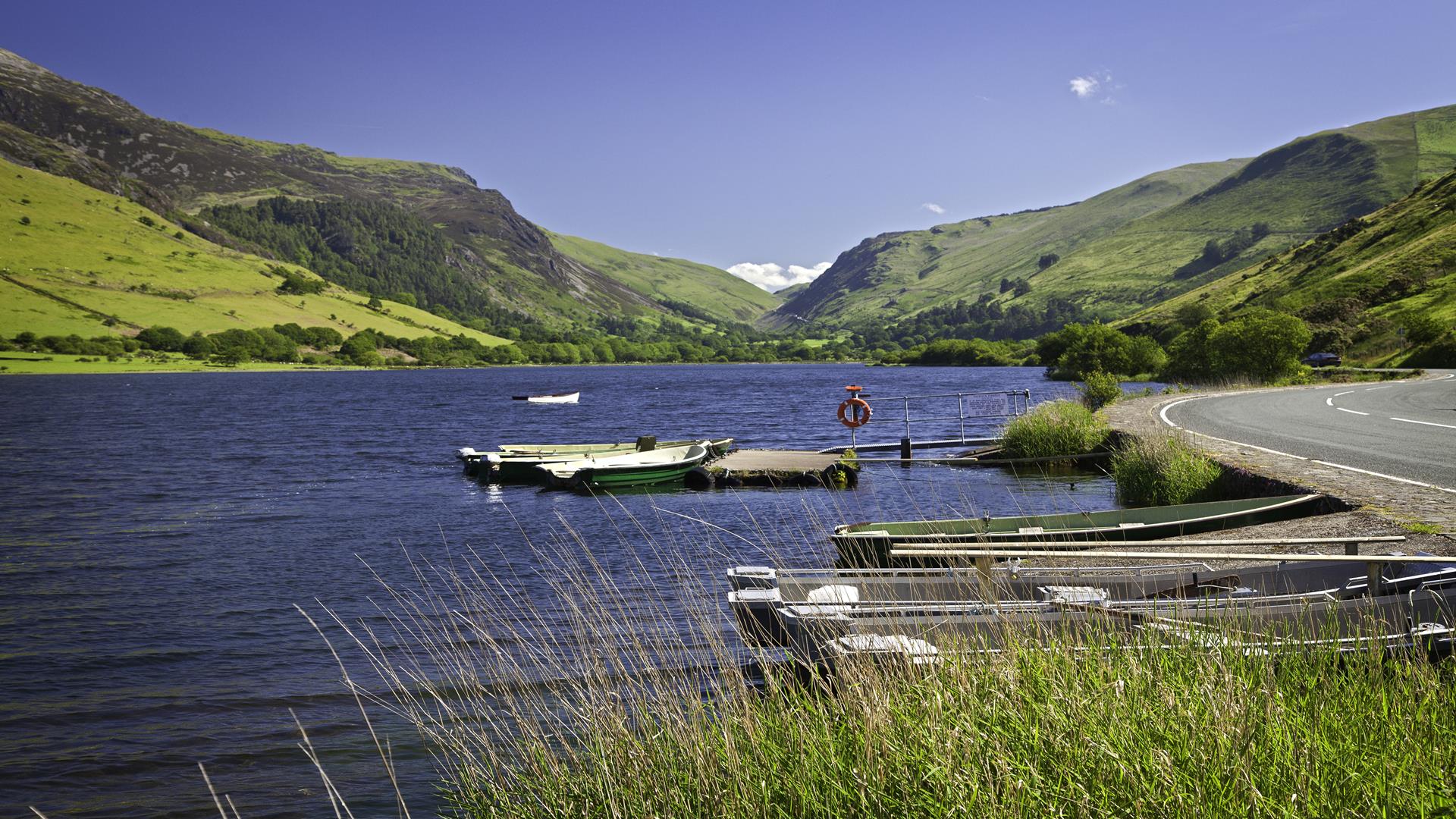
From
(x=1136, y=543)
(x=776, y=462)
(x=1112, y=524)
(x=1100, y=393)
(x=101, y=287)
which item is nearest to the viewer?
(x=1136, y=543)

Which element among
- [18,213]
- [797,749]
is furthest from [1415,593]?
→ [18,213]

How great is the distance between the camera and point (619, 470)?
3225 cm

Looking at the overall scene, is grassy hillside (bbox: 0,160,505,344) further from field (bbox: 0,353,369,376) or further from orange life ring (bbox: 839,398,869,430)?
orange life ring (bbox: 839,398,869,430)

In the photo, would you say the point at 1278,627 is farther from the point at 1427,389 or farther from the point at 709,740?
the point at 1427,389

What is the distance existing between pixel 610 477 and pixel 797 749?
27.5 metres

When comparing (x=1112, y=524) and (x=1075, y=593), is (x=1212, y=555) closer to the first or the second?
(x=1075, y=593)

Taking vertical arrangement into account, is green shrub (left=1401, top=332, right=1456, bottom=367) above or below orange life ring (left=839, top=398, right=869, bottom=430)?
above

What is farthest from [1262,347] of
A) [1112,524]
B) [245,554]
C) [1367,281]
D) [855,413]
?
[245,554]

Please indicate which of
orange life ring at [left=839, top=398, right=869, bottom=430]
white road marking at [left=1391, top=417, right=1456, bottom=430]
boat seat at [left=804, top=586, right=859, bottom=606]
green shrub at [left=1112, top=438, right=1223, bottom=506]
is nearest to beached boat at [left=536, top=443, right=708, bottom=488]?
orange life ring at [left=839, top=398, right=869, bottom=430]

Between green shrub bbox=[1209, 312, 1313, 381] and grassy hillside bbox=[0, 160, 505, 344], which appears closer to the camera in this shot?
green shrub bbox=[1209, 312, 1313, 381]

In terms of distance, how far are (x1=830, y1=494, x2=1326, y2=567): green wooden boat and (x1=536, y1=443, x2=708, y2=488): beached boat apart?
1808 centimetres

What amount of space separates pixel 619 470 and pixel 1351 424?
2200cm

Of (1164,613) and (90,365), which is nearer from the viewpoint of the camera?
(1164,613)

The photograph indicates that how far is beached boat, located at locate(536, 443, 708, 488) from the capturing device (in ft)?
106
